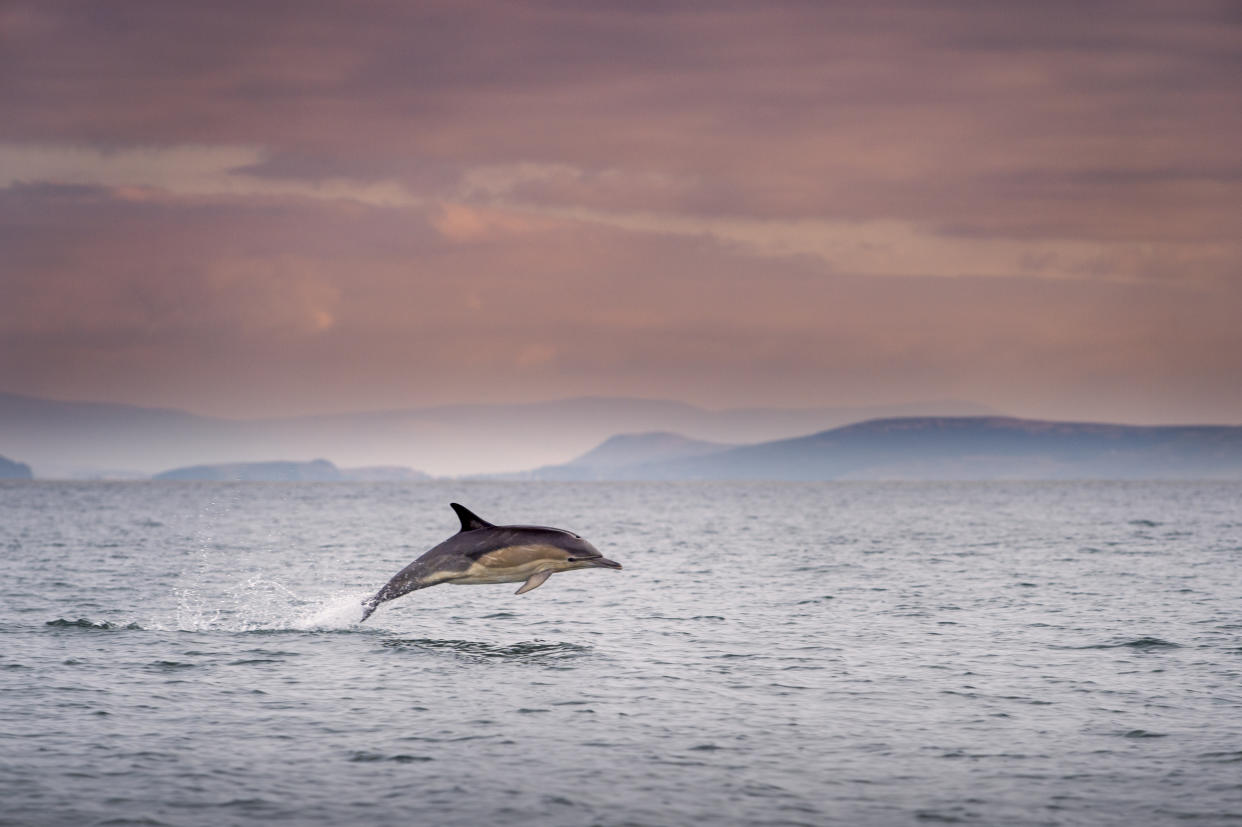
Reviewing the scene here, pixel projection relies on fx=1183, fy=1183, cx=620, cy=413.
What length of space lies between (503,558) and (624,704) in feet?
11.3

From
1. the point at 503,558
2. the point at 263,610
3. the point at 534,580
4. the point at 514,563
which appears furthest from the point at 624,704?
the point at 263,610

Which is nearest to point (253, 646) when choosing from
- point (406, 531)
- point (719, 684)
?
point (719, 684)

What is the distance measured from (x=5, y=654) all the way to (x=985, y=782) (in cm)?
2035

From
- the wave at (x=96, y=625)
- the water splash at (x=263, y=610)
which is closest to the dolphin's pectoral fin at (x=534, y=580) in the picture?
the water splash at (x=263, y=610)

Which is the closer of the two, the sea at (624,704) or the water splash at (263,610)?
the sea at (624,704)

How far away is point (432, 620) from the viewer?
3281 cm

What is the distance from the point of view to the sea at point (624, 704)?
14500 millimetres

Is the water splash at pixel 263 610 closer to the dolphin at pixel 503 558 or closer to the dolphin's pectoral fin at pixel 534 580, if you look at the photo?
the dolphin at pixel 503 558

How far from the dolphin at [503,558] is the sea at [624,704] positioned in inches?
80.5

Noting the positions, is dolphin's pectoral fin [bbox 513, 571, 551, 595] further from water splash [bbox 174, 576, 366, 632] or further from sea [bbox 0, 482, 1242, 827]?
water splash [bbox 174, 576, 366, 632]

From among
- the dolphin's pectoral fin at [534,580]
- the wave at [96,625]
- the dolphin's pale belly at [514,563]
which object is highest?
the dolphin's pale belly at [514,563]

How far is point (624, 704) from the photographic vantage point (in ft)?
66.5

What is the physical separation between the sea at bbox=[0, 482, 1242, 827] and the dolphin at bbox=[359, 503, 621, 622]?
2.04 meters

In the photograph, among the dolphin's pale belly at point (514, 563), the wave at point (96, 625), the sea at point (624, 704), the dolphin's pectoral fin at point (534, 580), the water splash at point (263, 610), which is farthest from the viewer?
the water splash at point (263, 610)
